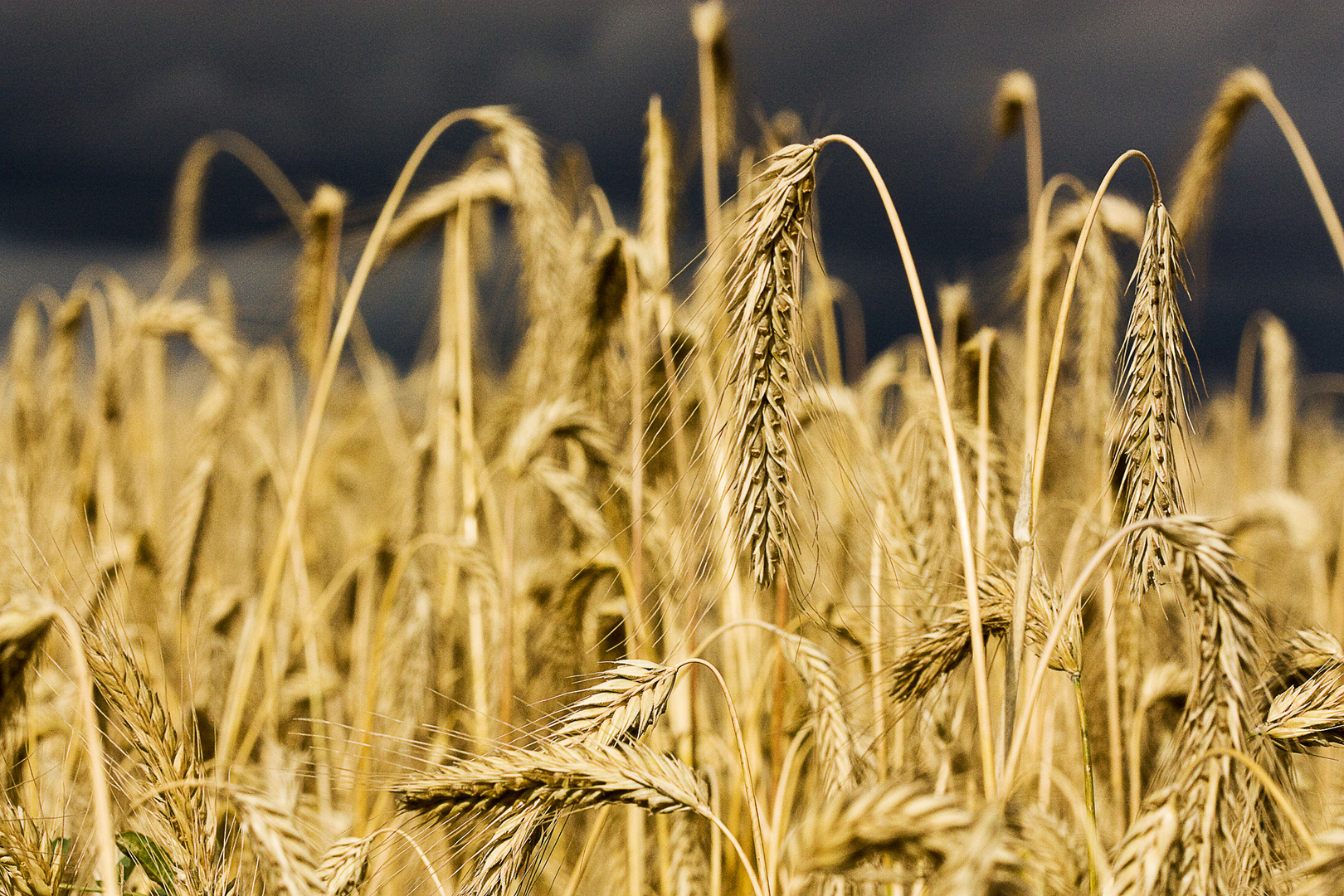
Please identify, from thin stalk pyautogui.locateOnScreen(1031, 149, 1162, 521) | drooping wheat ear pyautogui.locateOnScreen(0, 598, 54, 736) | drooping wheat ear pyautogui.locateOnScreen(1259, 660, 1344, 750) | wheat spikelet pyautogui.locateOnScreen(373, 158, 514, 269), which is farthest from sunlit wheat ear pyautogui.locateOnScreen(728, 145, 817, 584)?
wheat spikelet pyautogui.locateOnScreen(373, 158, 514, 269)

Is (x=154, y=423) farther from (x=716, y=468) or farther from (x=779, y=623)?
(x=716, y=468)

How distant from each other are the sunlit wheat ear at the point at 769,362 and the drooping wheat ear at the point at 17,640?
0.83 m

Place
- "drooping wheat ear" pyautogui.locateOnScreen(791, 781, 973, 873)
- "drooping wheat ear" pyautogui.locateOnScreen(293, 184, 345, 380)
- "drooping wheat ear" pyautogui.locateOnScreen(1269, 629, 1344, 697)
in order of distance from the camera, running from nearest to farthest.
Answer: "drooping wheat ear" pyautogui.locateOnScreen(791, 781, 973, 873) < "drooping wheat ear" pyautogui.locateOnScreen(1269, 629, 1344, 697) < "drooping wheat ear" pyautogui.locateOnScreen(293, 184, 345, 380)

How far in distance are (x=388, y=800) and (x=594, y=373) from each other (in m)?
1.19

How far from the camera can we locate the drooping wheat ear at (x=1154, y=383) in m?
0.97

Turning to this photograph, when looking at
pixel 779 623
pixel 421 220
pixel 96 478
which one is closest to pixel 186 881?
pixel 779 623

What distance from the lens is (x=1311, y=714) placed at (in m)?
0.90

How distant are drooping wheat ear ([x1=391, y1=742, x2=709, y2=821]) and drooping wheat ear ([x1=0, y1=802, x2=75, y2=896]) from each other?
19.5 inches

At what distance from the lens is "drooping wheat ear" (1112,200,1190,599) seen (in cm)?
97

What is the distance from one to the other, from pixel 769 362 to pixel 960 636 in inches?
17.5

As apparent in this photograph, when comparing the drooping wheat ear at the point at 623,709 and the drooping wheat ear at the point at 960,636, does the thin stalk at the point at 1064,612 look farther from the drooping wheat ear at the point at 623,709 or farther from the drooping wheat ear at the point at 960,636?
the drooping wheat ear at the point at 623,709

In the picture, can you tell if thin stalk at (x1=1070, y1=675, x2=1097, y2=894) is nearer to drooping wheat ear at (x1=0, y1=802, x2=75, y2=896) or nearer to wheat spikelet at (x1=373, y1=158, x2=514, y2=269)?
drooping wheat ear at (x1=0, y1=802, x2=75, y2=896)

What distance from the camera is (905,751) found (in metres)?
1.46

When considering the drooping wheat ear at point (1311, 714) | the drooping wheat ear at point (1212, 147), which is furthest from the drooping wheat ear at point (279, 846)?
the drooping wheat ear at point (1212, 147)
